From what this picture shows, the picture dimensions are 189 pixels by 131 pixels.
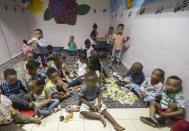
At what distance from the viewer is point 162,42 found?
256 centimetres

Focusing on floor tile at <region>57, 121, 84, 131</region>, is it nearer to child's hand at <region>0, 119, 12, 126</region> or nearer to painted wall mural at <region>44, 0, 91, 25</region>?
child's hand at <region>0, 119, 12, 126</region>

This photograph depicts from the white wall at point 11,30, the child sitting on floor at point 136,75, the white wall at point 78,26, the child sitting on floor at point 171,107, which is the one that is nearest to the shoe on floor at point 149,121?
the child sitting on floor at point 171,107

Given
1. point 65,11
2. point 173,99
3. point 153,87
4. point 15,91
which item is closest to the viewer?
point 173,99

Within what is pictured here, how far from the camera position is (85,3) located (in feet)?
19.9

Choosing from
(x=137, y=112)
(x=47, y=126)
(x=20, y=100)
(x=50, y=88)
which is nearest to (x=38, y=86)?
(x=50, y=88)

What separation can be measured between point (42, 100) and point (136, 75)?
5.56ft

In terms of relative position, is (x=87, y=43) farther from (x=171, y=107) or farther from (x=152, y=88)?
(x=171, y=107)

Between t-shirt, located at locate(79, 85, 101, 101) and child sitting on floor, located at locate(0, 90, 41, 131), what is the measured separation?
718 millimetres

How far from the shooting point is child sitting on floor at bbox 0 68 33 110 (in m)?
2.14

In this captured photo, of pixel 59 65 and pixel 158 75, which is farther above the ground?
pixel 59 65

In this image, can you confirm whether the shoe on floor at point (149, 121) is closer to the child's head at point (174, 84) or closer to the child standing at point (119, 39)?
the child's head at point (174, 84)

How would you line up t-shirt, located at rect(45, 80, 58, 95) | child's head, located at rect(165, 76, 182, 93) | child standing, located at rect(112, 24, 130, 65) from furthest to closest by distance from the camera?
1. child standing, located at rect(112, 24, 130, 65)
2. t-shirt, located at rect(45, 80, 58, 95)
3. child's head, located at rect(165, 76, 182, 93)

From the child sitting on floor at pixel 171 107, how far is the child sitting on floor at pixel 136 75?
86cm

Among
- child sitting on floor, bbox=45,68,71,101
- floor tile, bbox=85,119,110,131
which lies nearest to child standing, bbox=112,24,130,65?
child sitting on floor, bbox=45,68,71,101
